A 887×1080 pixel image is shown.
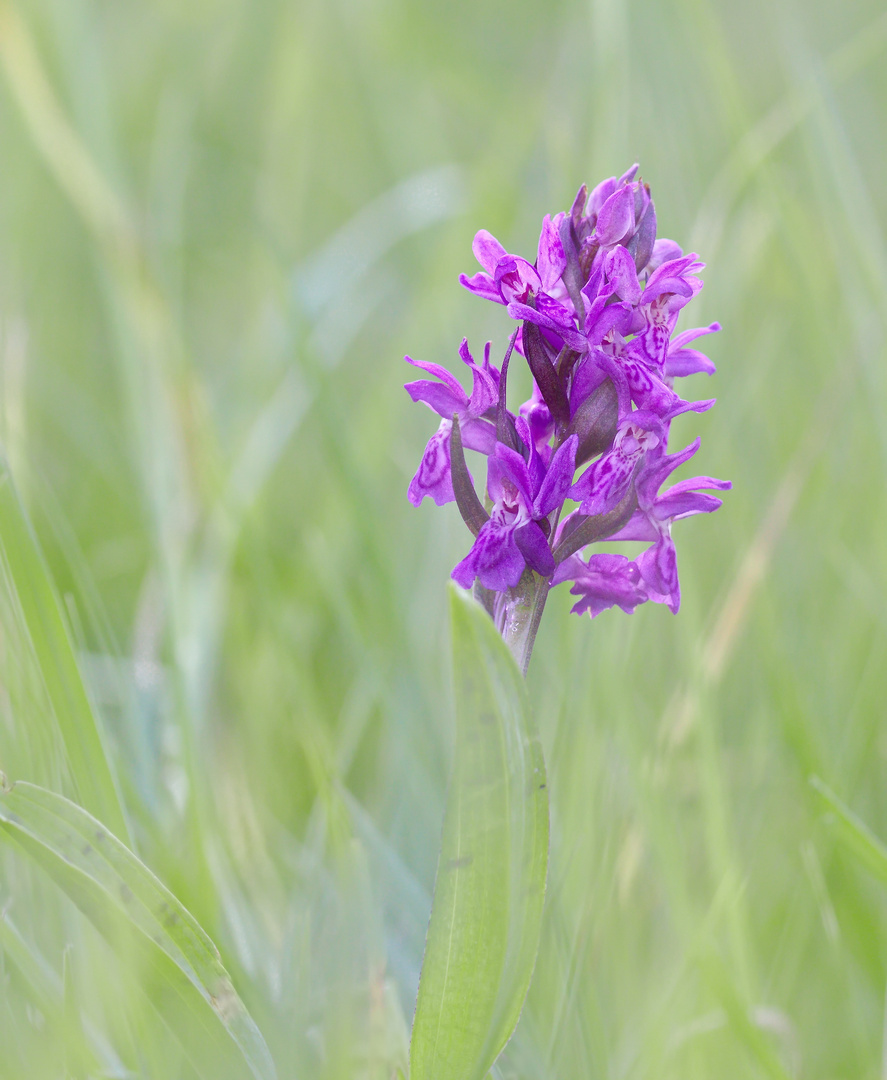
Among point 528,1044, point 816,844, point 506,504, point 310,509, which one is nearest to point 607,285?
point 506,504

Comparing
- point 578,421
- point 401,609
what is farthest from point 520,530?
point 401,609

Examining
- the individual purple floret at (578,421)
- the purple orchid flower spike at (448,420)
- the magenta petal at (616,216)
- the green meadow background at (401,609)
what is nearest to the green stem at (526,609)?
the individual purple floret at (578,421)

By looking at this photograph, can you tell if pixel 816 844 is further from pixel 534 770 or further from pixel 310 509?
pixel 310 509

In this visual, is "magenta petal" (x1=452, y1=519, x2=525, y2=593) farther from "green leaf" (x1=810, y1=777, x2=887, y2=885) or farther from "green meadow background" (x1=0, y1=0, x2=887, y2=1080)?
"green leaf" (x1=810, y1=777, x2=887, y2=885)

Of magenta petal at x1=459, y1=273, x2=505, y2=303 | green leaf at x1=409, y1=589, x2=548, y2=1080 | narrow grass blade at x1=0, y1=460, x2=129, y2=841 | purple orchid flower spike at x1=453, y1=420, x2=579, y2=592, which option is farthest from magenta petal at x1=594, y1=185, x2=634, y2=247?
narrow grass blade at x1=0, y1=460, x2=129, y2=841

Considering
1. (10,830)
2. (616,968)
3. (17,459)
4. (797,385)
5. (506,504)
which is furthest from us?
(797,385)

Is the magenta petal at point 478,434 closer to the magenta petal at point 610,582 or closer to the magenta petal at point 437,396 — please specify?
the magenta petal at point 437,396
